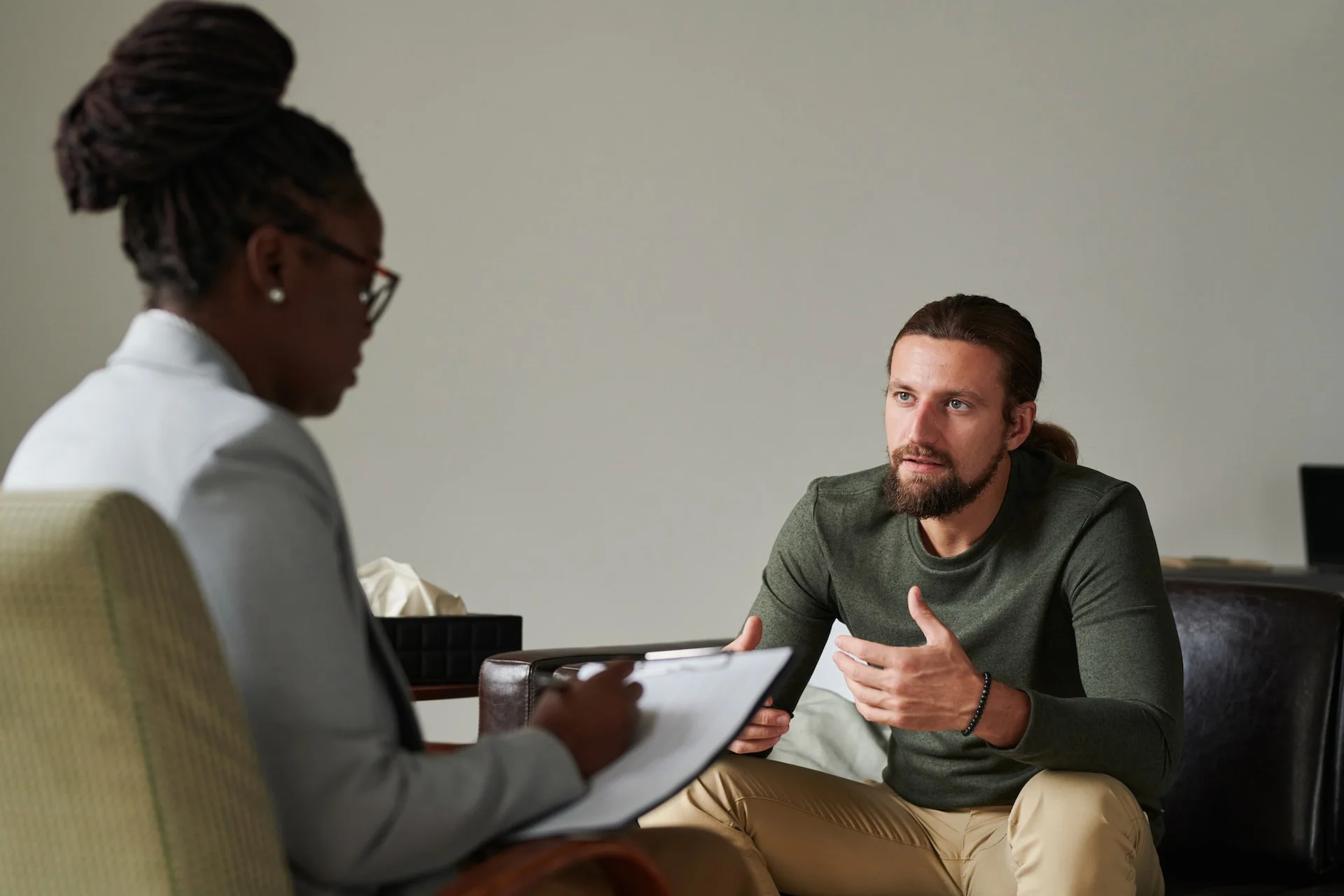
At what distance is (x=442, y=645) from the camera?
2.46 meters

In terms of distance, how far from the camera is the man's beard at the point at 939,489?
1.91 metres

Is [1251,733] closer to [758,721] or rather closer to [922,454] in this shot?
[922,454]

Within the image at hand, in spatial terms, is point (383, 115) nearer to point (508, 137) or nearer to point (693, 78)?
point (508, 137)

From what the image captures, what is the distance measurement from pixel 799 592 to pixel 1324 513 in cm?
221

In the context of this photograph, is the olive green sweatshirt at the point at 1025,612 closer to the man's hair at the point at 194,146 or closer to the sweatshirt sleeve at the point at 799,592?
the sweatshirt sleeve at the point at 799,592

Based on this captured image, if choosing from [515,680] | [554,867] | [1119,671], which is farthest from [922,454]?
[554,867]

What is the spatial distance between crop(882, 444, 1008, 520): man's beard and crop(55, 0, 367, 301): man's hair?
3.67 ft

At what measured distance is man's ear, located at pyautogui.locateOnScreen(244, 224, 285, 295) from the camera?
96 centimetres

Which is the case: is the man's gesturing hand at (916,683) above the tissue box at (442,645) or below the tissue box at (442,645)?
above

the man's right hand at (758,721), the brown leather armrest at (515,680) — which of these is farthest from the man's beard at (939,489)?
the brown leather armrest at (515,680)

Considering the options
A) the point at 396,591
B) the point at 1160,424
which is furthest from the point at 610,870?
the point at 1160,424

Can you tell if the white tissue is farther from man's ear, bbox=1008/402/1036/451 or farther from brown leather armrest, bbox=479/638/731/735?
man's ear, bbox=1008/402/1036/451

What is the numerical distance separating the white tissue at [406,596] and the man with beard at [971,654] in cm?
80

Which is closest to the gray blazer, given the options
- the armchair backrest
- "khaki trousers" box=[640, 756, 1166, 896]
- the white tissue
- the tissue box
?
"khaki trousers" box=[640, 756, 1166, 896]
